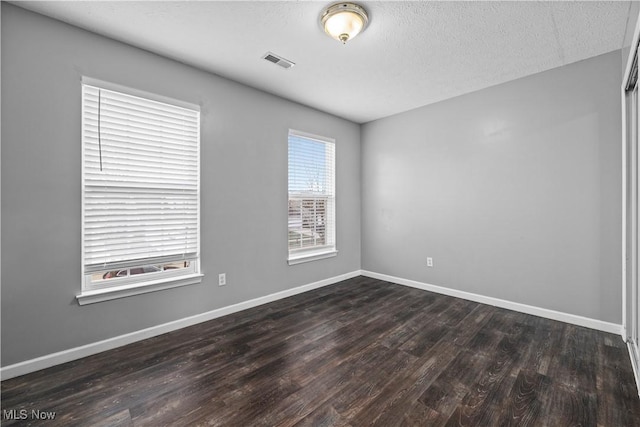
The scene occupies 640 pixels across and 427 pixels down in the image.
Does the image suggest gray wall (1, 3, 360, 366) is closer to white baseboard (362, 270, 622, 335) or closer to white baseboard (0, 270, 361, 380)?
white baseboard (0, 270, 361, 380)

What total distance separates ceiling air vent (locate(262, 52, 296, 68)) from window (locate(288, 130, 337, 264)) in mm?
1055

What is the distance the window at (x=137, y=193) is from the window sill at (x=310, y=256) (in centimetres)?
129

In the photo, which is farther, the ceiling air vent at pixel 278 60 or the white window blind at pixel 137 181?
the ceiling air vent at pixel 278 60

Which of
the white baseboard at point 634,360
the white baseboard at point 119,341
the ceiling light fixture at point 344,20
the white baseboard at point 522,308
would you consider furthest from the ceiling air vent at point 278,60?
the white baseboard at point 634,360

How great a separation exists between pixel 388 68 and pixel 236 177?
2034mm

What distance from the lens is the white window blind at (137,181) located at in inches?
91.6

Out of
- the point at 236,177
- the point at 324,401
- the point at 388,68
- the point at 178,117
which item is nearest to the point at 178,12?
the point at 178,117

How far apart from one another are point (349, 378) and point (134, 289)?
2002 mm

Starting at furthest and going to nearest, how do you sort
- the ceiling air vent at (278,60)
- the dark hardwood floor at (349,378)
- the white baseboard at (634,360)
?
the ceiling air vent at (278,60) < the white baseboard at (634,360) < the dark hardwood floor at (349,378)

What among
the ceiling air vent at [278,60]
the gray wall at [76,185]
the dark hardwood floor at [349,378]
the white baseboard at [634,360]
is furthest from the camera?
the ceiling air vent at [278,60]

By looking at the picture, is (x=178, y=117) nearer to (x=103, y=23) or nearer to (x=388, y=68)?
(x=103, y=23)

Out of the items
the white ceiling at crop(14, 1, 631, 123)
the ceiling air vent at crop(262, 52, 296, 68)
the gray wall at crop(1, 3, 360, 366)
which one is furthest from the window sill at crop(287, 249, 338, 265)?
the ceiling air vent at crop(262, 52, 296, 68)

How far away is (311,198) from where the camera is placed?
4168 millimetres

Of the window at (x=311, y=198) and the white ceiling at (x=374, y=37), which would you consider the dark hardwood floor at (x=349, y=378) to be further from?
the white ceiling at (x=374, y=37)
